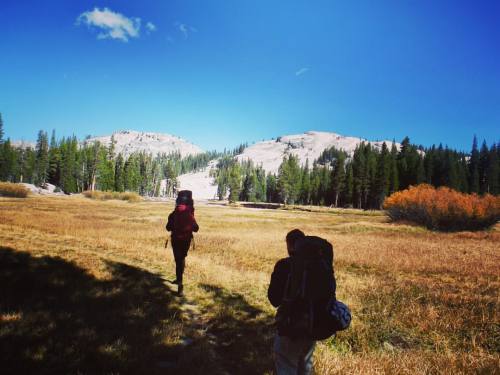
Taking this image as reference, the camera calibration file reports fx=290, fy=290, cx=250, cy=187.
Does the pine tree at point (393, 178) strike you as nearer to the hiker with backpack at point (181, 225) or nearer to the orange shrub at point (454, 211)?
the orange shrub at point (454, 211)

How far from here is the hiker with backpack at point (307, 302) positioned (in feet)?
9.88

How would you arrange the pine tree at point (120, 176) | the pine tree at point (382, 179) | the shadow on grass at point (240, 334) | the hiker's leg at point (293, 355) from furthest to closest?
the pine tree at point (120, 176) < the pine tree at point (382, 179) < the shadow on grass at point (240, 334) < the hiker's leg at point (293, 355)

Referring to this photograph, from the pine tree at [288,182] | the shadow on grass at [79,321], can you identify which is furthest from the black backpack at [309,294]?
the pine tree at [288,182]

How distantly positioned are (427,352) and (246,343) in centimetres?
356

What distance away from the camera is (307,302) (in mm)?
3012

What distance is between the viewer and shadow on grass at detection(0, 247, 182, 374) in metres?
4.31

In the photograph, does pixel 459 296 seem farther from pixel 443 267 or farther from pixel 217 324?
pixel 217 324

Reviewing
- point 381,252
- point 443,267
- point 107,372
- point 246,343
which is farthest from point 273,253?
point 107,372

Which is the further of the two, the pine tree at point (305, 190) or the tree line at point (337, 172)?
the pine tree at point (305, 190)

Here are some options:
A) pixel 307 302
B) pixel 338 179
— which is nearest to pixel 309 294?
pixel 307 302

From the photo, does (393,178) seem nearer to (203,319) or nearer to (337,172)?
(337,172)

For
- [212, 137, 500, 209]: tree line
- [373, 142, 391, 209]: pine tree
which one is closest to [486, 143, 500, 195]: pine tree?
[212, 137, 500, 209]: tree line

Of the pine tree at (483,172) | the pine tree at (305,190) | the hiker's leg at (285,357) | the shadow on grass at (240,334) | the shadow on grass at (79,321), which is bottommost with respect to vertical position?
the shadow on grass at (240,334)

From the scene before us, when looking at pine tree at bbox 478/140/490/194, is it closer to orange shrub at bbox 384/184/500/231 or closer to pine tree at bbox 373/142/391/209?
pine tree at bbox 373/142/391/209
